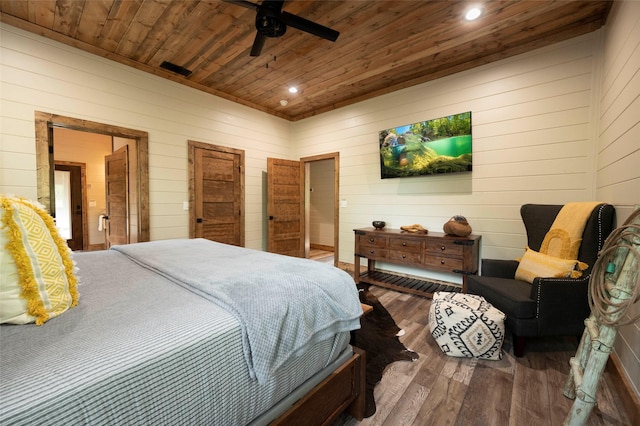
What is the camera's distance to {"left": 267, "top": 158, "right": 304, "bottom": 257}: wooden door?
15.0 ft

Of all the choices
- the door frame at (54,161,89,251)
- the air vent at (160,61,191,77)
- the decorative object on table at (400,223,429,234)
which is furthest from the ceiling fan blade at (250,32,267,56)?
the door frame at (54,161,89,251)

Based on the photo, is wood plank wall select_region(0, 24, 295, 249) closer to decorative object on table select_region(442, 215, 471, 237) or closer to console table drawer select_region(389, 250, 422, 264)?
console table drawer select_region(389, 250, 422, 264)

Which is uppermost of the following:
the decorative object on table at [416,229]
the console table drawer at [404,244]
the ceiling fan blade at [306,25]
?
the ceiling fan blade at [306,25]

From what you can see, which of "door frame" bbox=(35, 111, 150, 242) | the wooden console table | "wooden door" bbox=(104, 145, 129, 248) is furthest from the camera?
"wooden door" bbox=(104, 145, 129, 248)

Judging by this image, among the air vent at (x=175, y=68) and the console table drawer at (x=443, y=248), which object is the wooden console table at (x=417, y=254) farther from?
the air vent at (x=175, y=68)

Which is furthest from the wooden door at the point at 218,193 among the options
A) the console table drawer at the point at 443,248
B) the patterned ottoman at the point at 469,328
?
the patterned ottoman at the point at 469,328

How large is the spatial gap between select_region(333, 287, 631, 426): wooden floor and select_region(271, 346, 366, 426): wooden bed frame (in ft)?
0.53

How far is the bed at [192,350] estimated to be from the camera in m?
0.58

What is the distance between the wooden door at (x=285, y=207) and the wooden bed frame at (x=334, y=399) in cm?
333

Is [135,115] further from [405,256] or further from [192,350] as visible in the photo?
[405,256]

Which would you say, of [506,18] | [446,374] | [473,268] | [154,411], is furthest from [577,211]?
[154,411]

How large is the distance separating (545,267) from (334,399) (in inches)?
79.2

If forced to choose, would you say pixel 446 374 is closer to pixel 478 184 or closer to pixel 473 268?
pixel 473 268

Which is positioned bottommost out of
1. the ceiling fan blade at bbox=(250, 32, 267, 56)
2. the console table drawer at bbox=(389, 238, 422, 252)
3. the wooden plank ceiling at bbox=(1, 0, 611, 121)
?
the console table drawer at bbox=(389, 238, 422, 252)
